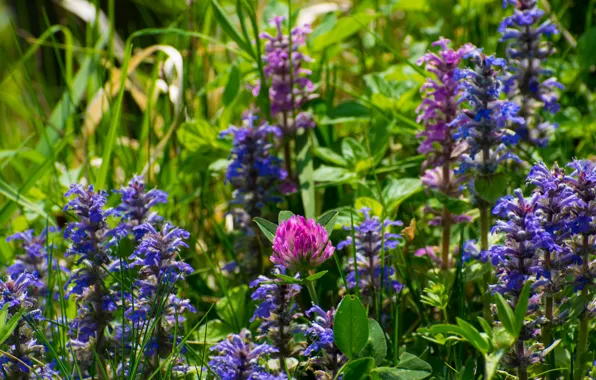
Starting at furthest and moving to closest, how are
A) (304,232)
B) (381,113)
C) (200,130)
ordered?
(200,130) → (381,113) → (304,232)

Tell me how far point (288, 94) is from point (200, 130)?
0.38 meters

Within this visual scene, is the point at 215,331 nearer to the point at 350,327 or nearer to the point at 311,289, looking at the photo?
the point at 311,289

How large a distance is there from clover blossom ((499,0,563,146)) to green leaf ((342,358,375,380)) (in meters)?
1.27

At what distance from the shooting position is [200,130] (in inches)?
120

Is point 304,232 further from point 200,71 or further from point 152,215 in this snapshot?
point 200,71

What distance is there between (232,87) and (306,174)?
1.60 ft

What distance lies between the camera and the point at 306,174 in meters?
2.89

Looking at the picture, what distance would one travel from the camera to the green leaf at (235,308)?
7.99 ft

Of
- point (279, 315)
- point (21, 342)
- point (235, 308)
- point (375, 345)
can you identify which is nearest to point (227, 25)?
point (235, 308)

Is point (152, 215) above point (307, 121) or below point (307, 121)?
below

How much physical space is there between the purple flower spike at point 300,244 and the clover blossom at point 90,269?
55 centimetres

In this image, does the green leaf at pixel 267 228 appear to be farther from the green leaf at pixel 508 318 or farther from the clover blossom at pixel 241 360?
the green leaf at pixel 508 318

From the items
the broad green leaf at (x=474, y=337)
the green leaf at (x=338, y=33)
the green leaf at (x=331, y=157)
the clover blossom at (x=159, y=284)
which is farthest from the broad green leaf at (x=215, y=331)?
the green leaf at (x=338, y=33)

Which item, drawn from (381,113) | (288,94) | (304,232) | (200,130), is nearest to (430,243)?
(381,113)
